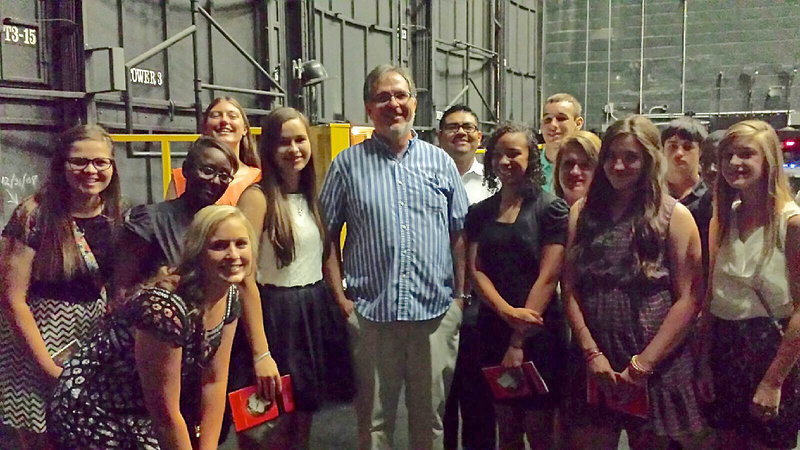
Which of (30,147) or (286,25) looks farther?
(286,25)

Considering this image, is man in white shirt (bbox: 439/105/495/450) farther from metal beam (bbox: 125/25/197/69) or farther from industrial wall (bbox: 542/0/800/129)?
industrial wall (bbox: 542/0/800/129)

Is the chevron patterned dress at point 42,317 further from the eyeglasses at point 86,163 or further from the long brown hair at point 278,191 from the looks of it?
the long brown hair at point 278,191

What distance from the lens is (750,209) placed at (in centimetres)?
194

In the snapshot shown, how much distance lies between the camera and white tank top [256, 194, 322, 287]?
210 centimetres

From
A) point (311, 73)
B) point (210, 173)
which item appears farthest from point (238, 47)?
point (210, 173)

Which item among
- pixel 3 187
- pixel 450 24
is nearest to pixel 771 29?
pixel 450 24

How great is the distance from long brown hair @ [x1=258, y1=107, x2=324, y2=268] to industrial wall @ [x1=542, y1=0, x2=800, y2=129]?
8066 millimetres

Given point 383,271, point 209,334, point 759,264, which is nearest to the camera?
point 209,334

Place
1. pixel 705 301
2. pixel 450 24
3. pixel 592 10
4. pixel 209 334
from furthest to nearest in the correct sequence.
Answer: pixel 592 10 < pixel 450 24 < pixel 705 301 < pixel 209 334

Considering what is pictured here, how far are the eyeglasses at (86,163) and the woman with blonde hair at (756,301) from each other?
5.80ft

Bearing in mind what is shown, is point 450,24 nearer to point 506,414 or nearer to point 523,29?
point 523,29

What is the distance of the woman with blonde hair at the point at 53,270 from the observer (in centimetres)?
187

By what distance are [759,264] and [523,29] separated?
9626 millimetres

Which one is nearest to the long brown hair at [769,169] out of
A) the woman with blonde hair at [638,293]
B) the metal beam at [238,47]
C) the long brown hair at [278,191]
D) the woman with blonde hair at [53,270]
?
the woman with blonde hair at [638,293]
